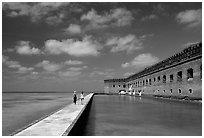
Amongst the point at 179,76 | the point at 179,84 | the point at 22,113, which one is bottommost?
the point at 22,113

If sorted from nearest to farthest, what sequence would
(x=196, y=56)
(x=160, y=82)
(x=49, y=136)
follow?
(x=49, y=136) < (x=196, y=56) < (x=160, y=82)

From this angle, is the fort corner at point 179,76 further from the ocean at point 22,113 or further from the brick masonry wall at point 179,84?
the ocean at point 22,113

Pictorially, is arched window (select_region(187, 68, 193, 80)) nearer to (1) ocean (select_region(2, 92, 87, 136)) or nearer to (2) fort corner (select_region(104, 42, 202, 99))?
(2) fort corner (select_region(104, 42, 202, 99))

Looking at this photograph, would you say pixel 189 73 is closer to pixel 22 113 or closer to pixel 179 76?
pixel 179 76

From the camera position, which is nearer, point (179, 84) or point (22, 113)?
point (22, 113)

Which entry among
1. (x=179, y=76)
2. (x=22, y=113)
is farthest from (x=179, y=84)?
(x=22, y=113)

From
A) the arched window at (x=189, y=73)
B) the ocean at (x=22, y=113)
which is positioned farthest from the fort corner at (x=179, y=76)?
the ocean at (x=22, y=113)

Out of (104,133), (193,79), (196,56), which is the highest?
(196,56)

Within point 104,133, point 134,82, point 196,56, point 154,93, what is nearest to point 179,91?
point 196,56

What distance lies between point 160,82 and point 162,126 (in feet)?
90.2

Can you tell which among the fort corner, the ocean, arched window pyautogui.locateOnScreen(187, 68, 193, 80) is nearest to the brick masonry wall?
the fort corner

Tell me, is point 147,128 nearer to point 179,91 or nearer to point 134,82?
point 179,91

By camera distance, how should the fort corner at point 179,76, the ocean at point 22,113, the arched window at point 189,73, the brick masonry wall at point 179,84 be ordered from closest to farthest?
the ocean at point 22,113, the brick masonry wall at point 179,84, the fort corner at point 179,76, the arched window at point 189,73

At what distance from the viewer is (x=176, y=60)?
30.4m
